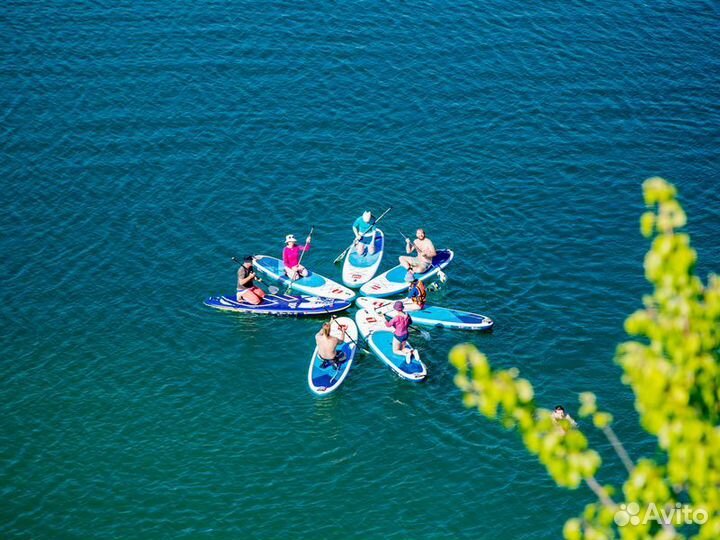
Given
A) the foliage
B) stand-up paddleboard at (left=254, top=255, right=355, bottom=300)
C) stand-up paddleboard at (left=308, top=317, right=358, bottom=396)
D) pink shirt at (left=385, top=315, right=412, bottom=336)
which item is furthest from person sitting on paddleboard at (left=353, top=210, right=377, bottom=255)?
the foliage

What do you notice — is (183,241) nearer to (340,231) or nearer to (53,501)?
(340,231)

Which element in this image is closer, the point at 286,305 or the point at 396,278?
the point at 286,305

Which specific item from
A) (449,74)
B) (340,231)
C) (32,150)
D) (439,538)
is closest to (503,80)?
(449,74)

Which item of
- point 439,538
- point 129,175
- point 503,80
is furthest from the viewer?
point 503,80

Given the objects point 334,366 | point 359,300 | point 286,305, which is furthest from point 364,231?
point 334,366

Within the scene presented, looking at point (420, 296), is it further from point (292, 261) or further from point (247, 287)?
point (247, 287)
